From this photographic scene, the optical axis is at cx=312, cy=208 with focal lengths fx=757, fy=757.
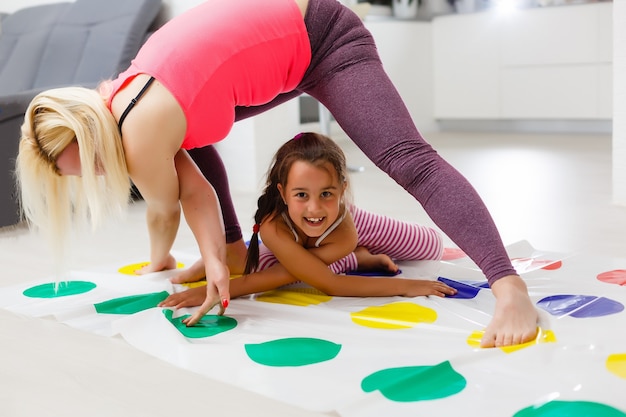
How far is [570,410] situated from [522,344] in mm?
235

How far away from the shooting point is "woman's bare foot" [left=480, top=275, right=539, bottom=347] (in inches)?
48.1

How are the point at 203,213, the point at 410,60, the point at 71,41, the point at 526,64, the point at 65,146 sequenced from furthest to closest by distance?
the point at 410,60 < the point at 526,64 < the point at 71,41 < the point at 203,213 < the point at 65,146

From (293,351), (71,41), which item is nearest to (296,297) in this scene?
(293,351)

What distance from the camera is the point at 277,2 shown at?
1.48 metres

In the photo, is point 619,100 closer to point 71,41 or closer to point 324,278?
point 324,278

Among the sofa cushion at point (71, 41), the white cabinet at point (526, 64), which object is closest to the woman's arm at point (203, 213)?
the sofa cushion at point (71, 41)

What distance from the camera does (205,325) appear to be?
1423 millimetres

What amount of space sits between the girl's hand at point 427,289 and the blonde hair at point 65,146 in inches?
23.3

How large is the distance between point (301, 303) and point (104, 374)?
18.6 inches

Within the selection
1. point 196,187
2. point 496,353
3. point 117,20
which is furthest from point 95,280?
point 117,20

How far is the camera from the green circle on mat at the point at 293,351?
1.22m

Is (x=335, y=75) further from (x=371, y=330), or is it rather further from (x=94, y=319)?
(x=94, y=319)

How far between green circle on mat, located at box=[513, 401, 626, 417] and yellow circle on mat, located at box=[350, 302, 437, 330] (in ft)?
1.25

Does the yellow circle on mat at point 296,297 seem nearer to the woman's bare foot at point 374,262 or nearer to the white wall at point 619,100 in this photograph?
the woman's bare foot at point 374,262
